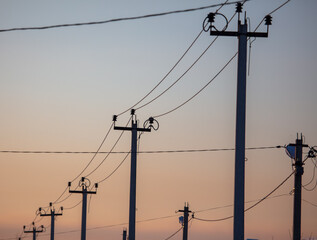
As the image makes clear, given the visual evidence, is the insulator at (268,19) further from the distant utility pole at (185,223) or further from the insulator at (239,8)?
the distant utility pole at (185,223)

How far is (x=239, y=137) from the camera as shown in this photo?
2678cm

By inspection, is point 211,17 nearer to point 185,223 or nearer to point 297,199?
point 297,199

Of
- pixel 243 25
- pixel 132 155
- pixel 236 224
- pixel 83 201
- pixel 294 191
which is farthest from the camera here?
pixel 83 201

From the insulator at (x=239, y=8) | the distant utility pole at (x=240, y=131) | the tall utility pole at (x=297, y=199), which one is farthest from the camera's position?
the tall utility pole at (x=297, y=199)

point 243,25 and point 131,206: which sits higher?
point 243,25

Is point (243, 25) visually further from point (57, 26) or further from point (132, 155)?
point (132, 155)

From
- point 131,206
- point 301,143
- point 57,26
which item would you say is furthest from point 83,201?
point 57,26

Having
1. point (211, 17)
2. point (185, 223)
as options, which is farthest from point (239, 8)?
point (185, 223)

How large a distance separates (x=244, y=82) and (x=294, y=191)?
11355mm

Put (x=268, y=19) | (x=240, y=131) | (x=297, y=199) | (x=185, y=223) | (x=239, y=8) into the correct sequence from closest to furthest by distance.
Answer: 1. (x=240, y=131)
2. (x=239, y=8)
3. (x=268, y=19)
4. (x=297, y=199)
5. (x=185, y=223)

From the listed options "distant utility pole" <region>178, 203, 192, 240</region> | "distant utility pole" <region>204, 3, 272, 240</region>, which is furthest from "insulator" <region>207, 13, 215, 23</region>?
"distant utility pole" <region>178, 203, 192, 240</region>

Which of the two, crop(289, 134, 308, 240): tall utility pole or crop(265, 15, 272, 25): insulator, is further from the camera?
crop(289, 134, 308, 240): tall utility pole

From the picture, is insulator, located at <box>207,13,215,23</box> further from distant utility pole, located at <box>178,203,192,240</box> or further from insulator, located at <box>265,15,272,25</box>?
distant utility pole, located at <box>178,203,192,240</box>

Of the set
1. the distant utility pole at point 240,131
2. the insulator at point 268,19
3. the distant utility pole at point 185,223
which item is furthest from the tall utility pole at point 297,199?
the distant utility pole at point 185,223
